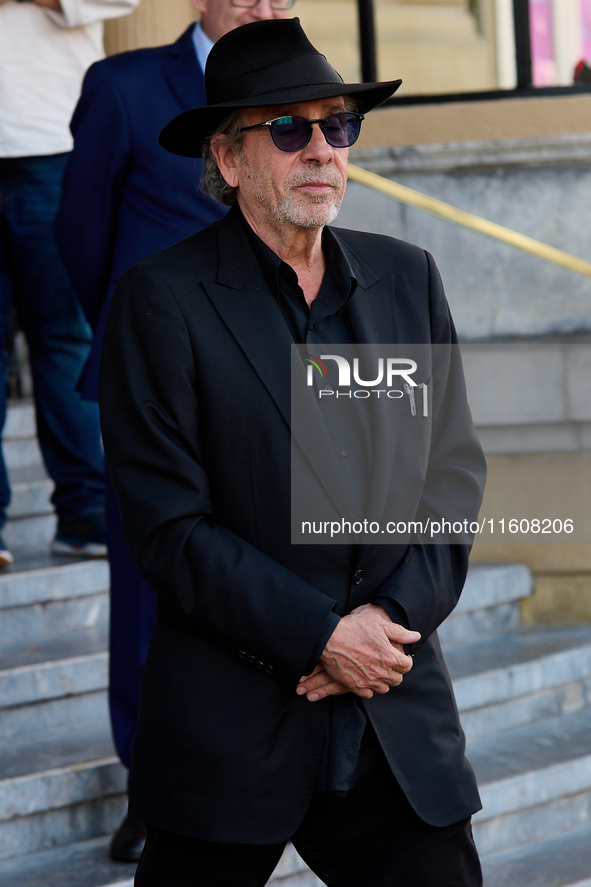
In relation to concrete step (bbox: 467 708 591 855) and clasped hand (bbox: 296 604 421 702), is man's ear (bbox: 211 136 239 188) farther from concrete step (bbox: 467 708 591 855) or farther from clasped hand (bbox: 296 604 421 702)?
concrete step (bbox: 467 708 591 855)

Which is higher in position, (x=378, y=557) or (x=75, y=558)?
(x=378, y=557)

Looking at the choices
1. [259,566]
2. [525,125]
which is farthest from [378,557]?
[525,125]

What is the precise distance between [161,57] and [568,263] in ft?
6.19

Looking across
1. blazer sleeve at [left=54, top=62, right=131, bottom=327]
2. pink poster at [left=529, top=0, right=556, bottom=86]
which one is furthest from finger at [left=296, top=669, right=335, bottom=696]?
pink poster at [left=529, top=0, right=556, bottom=86]

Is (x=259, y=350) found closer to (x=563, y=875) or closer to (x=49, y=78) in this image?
(x=563, y=875)

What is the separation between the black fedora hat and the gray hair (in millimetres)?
18

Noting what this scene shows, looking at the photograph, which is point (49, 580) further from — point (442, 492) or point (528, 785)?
point (442, 492)

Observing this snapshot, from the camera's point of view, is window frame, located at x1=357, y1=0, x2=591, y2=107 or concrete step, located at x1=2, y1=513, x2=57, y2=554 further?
window frame, located at x1=357, y1=0, x2=591, y2=107

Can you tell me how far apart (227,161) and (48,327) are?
7.24ft

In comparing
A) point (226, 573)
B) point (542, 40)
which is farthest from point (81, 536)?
point (542, 40)

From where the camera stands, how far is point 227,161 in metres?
2.10

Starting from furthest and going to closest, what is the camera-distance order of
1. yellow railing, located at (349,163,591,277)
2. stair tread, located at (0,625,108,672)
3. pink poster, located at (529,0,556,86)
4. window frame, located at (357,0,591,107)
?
pink poster, located at (529,0,556,86) → window frame, located at (357,0,591,107) → yellow railing, located at (349,163,591,277) → stair tread, located at (0,625,108,672)

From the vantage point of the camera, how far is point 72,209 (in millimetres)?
3104

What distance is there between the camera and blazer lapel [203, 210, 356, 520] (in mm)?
1911
